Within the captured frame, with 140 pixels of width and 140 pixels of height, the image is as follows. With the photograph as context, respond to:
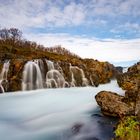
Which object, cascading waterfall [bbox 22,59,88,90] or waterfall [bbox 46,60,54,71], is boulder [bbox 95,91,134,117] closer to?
cascading waterfall [bbox 22,59,88,90]

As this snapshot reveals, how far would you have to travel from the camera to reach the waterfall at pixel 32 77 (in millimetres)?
28592

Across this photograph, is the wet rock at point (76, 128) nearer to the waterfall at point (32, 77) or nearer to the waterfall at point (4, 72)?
the waterfall at point (32, 77)

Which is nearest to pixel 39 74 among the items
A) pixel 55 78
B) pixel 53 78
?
pixel 53 78

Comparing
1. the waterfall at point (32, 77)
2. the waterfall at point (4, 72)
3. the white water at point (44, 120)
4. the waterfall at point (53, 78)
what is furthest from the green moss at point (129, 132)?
the waterfall at point (53, 78)

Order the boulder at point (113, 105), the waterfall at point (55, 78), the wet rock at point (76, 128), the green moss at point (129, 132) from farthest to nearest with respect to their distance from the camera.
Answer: the waterfall at point (55, 78) < the boulder at point (113, 105) < the wet rock at point (76, 128) < the green moss at point (129, 132)

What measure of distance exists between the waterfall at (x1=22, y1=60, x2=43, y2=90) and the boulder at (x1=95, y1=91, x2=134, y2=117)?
603 inches

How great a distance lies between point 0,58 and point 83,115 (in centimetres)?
2082

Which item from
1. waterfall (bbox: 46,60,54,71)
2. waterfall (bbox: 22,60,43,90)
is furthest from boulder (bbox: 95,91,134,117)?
waterfall (bbox: 46,60,54,71)

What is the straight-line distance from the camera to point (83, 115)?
49.2 ft

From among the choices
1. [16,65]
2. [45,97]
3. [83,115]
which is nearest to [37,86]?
[16,65]

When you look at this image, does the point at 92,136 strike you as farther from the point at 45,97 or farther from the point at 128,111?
the point at 45,97

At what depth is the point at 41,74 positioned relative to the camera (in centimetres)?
2997

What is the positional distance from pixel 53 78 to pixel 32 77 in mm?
2858

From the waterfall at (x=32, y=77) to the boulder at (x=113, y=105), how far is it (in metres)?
15.3
